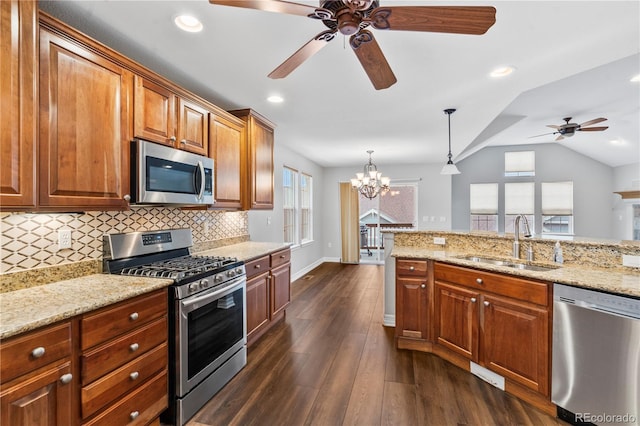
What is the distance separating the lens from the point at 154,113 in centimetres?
214

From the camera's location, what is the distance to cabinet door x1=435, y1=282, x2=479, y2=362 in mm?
2449

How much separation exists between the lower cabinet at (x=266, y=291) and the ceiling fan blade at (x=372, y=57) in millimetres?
1974

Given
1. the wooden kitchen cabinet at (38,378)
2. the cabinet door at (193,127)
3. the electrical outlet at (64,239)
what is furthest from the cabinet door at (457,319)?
the electrical outlet at (64,239)

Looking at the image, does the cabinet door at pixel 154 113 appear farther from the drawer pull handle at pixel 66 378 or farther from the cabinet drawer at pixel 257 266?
the drawer pull handle at pixel 66 378

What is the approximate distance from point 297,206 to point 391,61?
4.16 m

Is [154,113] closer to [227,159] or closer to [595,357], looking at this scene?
[227,159]

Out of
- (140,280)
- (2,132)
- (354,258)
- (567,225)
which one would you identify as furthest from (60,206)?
(567,225)

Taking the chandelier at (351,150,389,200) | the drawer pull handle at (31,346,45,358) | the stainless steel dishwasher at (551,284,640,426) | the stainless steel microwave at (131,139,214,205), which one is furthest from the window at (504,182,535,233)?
the drawer pull handle at (31,346,45,358)

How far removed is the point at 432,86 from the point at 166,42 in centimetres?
222

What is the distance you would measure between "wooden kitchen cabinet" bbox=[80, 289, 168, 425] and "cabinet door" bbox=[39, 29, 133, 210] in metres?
0.67

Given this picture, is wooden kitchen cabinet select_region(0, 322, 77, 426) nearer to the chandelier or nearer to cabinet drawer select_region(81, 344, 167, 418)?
cabinet drawer select_region(81, 344, 167, 418)

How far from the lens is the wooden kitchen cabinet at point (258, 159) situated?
332 cm

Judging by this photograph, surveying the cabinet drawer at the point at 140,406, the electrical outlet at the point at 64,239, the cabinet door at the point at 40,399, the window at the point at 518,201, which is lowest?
the cabinet drawer at the point at 140,406

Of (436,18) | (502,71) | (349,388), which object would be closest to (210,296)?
(349,388)
